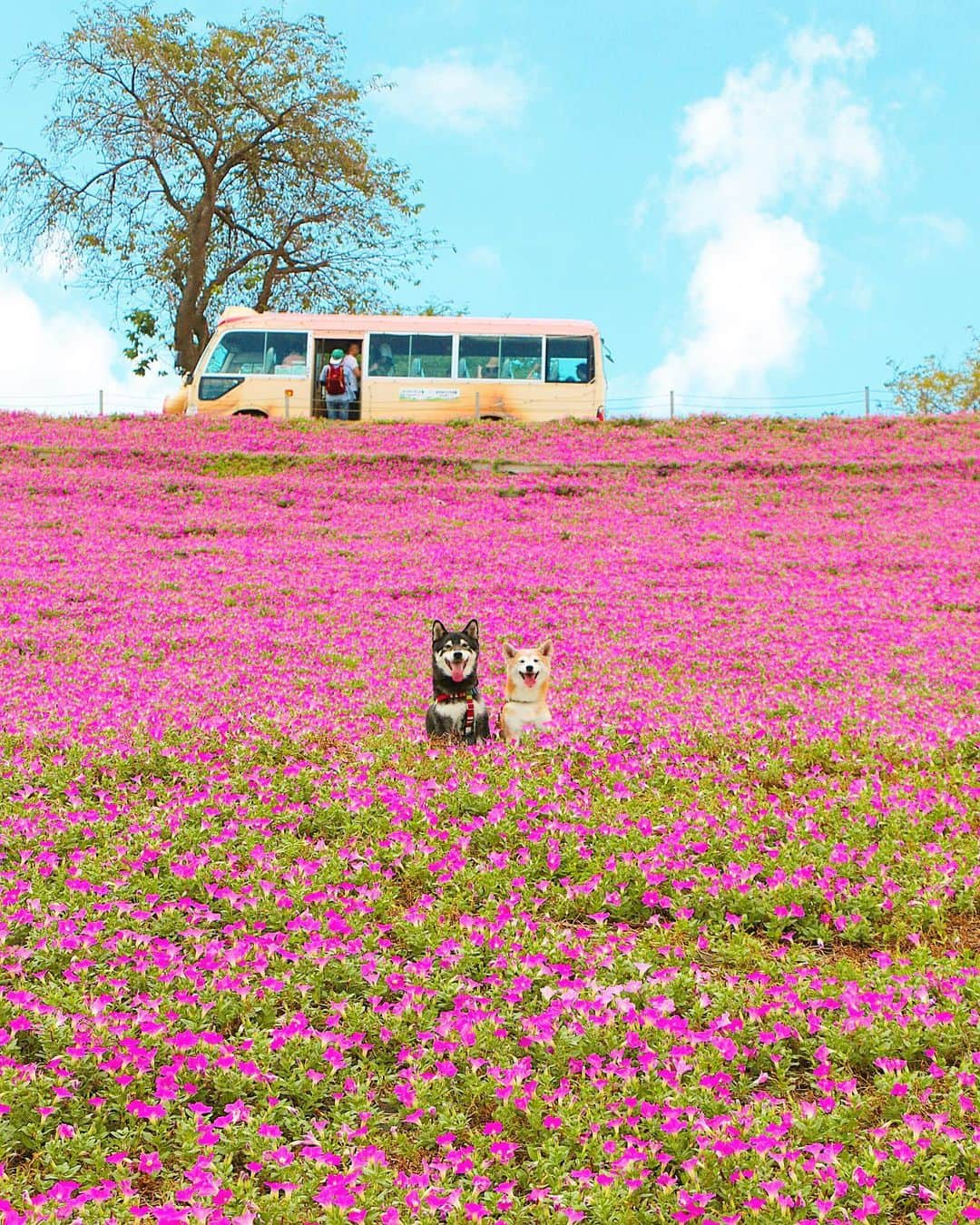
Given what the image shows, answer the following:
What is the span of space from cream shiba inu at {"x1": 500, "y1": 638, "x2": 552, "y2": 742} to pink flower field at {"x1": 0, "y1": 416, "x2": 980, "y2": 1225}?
1.35 ft

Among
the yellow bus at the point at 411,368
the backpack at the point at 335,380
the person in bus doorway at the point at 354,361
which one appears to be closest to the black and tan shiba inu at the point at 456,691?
the backpack at the point at 335,380

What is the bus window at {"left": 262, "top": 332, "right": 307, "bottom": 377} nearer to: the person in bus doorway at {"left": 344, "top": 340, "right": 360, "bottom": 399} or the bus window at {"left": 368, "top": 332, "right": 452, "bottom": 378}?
A: the person in bus doorway at {"left": 344, "top": 340, "right": 360, "bottom": 399}

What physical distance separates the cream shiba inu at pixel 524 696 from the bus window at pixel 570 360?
30443 mm

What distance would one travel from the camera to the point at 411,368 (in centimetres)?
3978

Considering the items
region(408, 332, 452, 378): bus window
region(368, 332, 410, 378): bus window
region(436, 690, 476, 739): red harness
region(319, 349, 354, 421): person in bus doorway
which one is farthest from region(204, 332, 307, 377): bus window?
region(436, 690, 476, 739): red harness

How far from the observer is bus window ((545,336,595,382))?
39188 mm

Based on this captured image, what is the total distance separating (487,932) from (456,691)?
3445 millimetres

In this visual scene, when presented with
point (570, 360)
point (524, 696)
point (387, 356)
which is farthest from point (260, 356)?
point (524, 696)

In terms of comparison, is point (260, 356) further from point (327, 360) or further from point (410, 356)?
point (410, 356)

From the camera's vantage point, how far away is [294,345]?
39.7 m

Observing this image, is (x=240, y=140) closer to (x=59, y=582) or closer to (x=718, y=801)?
(x=59, y=582)

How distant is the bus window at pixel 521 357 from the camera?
39250mm

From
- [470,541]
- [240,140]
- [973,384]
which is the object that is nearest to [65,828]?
[470,541]

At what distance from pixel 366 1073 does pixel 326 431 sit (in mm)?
31641
